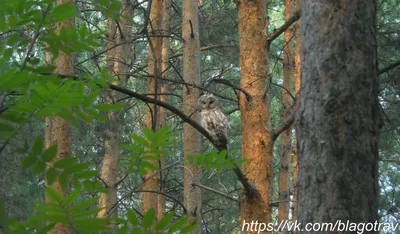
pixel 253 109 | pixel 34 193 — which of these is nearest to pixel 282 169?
pixel 34 193

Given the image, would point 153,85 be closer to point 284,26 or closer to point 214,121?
point 214,121

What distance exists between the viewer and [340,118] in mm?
2850

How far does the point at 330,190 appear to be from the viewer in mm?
2779

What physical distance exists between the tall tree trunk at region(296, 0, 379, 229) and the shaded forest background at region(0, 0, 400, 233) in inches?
16.0

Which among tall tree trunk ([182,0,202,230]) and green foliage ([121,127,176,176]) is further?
tall tree trunk ([182,0,202,230])

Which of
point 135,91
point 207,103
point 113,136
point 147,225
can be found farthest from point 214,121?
point 135,91

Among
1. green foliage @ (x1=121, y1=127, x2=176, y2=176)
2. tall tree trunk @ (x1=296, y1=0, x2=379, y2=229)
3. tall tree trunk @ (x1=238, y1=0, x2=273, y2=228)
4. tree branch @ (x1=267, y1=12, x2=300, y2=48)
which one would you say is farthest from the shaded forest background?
tall tree trunk @ (x1=296, y1=0, x2=379, y2=229)

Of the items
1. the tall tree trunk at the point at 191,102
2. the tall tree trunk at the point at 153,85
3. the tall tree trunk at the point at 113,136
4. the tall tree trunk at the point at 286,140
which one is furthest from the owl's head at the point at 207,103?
the tall tree trunk at the point at 286,140

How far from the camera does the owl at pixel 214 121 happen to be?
7.24m

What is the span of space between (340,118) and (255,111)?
10.9 feet

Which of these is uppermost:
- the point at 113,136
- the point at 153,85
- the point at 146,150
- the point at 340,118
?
the point at 153,85

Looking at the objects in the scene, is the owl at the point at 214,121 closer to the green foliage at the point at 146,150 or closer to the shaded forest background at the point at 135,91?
the shaded forest background at the point at 135,91

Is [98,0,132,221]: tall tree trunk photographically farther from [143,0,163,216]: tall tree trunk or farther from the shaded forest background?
[143,0,163,216]: tall tree trunk

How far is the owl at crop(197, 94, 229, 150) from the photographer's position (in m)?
7.24
